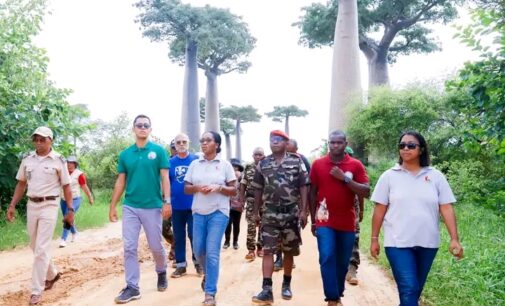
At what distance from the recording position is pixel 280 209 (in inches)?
190

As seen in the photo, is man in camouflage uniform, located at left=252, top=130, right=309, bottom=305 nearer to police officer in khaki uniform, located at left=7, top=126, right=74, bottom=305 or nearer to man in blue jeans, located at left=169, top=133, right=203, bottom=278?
man in blue jeans, located at left=169, top=133, right=203, bottom=278

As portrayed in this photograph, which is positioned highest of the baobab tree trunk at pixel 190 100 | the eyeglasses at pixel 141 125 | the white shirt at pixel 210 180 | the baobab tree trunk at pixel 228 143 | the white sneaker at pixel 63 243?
the baobab tree trunk at pixel 190 100

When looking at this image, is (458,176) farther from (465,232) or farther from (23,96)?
(23,96)

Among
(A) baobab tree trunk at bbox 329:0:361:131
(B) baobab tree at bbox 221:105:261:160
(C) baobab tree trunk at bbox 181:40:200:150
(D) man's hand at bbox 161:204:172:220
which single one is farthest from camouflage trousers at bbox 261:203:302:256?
(B) baobab tree at bbox 221:105:261:160

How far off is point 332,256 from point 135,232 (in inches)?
77.2

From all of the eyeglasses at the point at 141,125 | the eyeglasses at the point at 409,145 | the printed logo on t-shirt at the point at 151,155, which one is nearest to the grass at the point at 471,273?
the eyeglasses at the point at 409,145

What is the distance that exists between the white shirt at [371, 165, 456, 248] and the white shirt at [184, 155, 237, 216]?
1.72 metres

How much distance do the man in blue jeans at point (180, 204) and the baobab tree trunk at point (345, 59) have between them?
16221mm

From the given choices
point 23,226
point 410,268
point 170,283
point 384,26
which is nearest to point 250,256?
point 170,283

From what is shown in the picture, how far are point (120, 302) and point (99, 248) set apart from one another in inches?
171

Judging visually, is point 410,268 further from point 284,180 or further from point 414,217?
point 284,180

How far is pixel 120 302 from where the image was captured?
4.71 meters

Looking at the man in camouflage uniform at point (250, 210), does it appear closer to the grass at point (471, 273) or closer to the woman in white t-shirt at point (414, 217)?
the grass at point (471, 273)

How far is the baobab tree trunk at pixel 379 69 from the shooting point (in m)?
26.0
